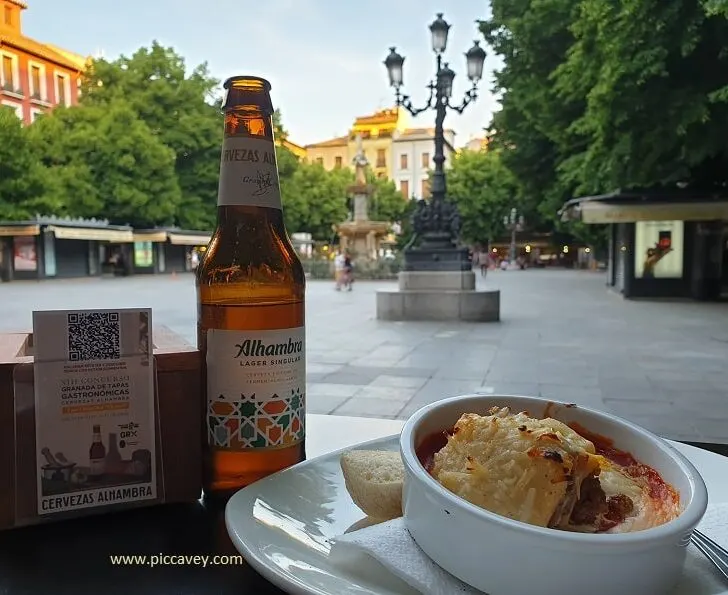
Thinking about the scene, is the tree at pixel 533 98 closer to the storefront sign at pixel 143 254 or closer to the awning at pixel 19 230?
the awning at pixel 19 230

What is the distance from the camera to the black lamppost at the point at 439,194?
12.4 meters

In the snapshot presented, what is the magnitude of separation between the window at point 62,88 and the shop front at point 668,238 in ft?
87.9

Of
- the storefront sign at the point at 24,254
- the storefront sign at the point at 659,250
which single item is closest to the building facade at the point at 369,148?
the storefront sign at the point at 24,254

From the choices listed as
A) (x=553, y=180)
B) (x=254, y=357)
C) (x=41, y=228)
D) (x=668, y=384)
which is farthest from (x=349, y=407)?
(x=41, y=228)

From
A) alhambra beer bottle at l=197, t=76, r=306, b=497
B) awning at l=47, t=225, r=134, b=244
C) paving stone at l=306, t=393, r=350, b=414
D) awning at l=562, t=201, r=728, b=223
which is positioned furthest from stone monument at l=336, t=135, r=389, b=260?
alhambra beer bottle at l=197, t=76, r=306, b=497

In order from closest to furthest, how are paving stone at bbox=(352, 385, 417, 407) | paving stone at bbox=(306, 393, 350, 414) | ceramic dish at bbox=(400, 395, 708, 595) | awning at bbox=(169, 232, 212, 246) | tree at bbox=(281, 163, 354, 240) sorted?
ceramic dish at bbox=(400, 395, 708, 595), paving stone at bbox=(306, 393, 350, 414), paving stone at bbox=(352, 385, 417, 407), awning at bbox=(169, 232, 212, 246), tree at bbox=(281, 163, 354, 240)

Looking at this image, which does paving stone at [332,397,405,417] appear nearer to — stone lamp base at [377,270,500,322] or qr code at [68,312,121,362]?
qr code at [68,312,121,362]

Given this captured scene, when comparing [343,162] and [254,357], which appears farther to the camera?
[343,162]

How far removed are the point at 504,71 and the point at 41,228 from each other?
2231 centimetres

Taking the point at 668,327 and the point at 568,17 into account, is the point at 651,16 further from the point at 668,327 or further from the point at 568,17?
the point at 668,327

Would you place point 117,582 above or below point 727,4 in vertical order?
below

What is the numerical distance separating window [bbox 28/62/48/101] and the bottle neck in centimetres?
3031

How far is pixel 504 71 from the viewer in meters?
16.7

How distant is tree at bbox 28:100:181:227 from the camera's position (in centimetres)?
3095
